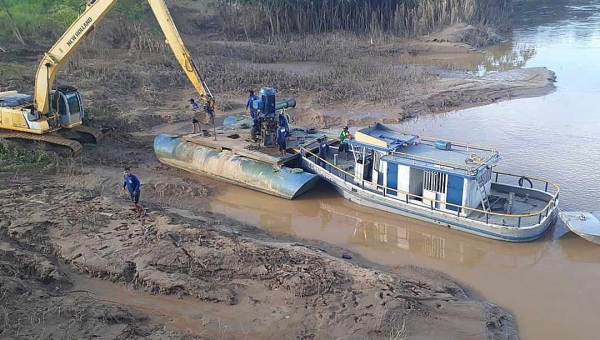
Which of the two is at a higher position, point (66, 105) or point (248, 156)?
point (66, 105)

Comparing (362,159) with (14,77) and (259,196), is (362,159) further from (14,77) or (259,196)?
(14,77)

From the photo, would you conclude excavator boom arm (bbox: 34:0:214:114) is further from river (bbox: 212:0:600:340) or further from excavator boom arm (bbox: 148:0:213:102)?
river (bbox: 212:0:600:340)

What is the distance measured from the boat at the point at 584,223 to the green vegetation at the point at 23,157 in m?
14.9

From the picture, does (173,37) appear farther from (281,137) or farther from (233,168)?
(281,137)

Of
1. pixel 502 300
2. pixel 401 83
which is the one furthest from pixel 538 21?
pixel 502 300

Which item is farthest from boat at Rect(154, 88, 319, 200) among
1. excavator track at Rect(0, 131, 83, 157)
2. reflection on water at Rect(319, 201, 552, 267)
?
excavator track at Rect(0, 131, 83, 157)

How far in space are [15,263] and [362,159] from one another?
30.9ft

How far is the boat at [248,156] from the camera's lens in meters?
16.8

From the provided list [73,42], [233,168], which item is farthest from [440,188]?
[73,42]

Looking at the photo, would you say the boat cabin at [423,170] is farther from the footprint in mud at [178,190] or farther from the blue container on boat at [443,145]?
the footprint in mud at [178,190]

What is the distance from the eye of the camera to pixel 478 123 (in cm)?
2423

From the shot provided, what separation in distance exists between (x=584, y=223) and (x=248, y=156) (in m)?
9.60

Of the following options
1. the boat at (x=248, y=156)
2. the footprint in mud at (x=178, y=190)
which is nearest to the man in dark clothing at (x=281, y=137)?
the boat at (x=248, y=156)

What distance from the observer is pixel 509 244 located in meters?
14.3
